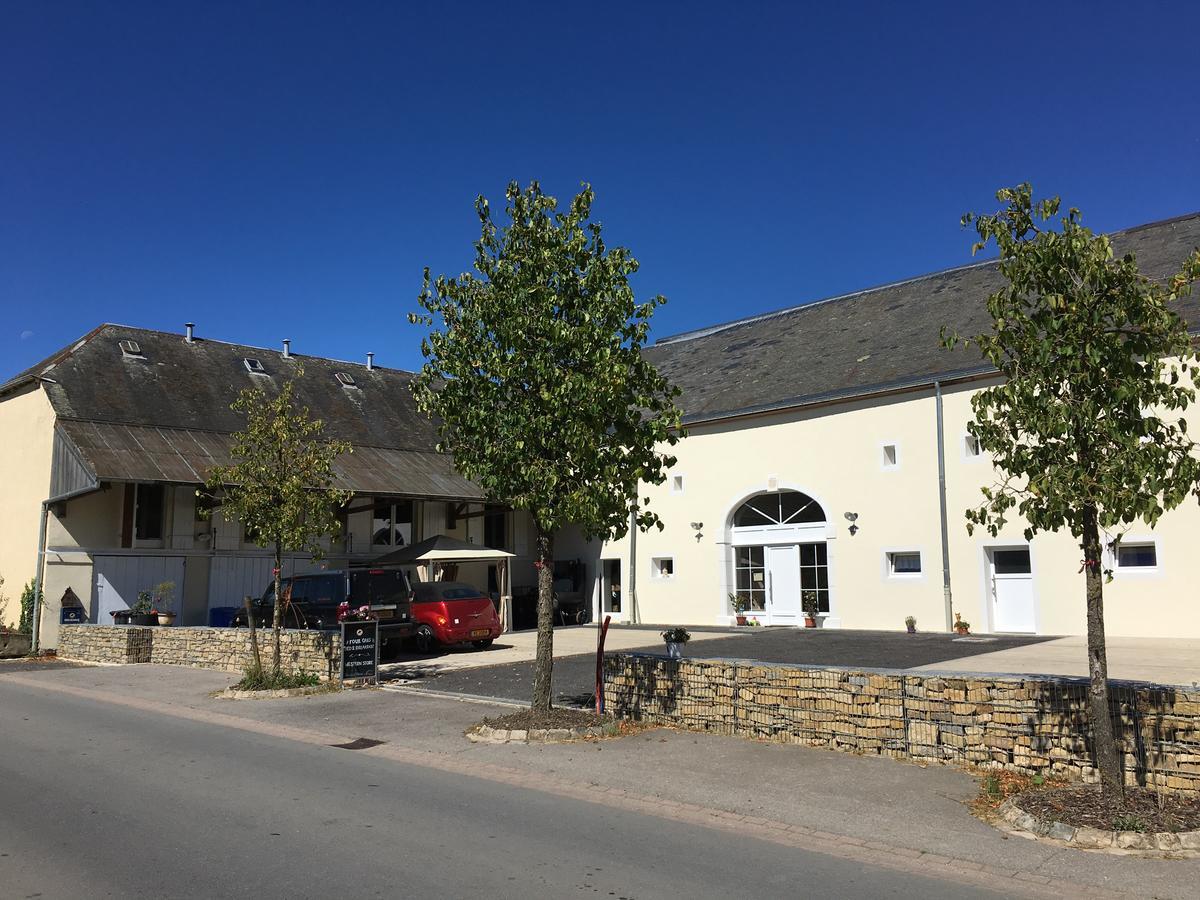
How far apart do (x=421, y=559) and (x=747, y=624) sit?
8.83m

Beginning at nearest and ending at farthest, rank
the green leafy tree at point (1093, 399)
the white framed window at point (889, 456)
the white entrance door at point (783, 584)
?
the green leafy tree at point (1093, 399)
the white framed window at point (889, 456)
the white entrance door at point (783, 584)

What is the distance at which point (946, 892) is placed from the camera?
5.21 m

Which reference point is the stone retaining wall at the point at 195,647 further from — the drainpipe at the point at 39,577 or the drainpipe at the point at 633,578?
Answer: the drainpipe at the point at 633,578

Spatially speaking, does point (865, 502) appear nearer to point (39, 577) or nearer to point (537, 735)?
point (537, 735)

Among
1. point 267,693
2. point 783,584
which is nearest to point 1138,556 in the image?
point 783,584

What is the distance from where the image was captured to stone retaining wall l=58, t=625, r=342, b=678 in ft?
49.4

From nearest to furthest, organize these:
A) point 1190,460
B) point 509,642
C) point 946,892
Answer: point 946,892 → point 1190,460 → point 509,642

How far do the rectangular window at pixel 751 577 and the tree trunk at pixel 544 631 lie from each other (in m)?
15.8

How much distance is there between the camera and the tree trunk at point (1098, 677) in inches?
252

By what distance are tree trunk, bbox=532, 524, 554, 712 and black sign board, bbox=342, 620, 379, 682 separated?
5.08m

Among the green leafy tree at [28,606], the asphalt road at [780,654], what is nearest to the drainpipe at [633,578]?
the asphalt road at [780,654]

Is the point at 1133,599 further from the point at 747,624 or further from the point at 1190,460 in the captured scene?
the point at 1190,460

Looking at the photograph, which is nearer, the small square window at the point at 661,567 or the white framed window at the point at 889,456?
the white framed window at the point at 889,456

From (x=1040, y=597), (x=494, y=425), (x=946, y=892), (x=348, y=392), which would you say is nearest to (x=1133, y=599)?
(x=1040, y=597)
